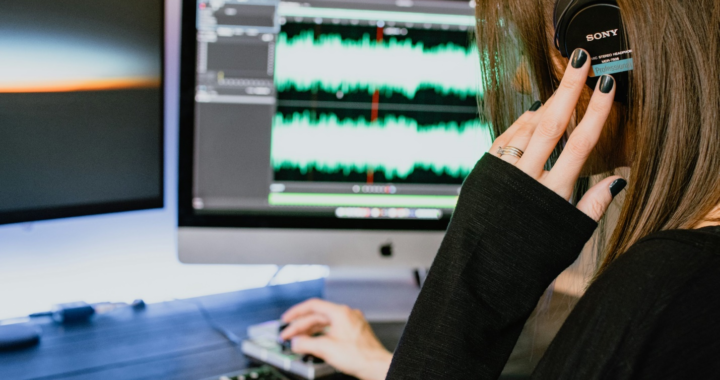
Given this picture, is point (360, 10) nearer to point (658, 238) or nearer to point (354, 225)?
point (354, 225)

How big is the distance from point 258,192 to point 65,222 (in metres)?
0.36

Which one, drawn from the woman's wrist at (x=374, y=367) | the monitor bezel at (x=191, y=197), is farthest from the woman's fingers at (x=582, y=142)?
the monitor bezel at (x=191, y=197)

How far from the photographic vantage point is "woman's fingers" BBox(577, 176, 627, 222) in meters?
0.60

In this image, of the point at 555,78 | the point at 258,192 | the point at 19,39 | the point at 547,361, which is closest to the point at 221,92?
the point at 258,192

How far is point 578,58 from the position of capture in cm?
61

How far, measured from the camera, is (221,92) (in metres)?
1.00

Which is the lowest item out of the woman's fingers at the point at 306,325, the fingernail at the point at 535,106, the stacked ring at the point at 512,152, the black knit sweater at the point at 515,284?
the woman's fingers at the point at 306,325

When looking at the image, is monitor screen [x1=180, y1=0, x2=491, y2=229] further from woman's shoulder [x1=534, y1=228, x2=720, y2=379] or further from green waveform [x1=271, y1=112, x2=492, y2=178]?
woman's shoulder [x1=534, y1=228, x2=720, y2=379]

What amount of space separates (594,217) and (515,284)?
101 mm

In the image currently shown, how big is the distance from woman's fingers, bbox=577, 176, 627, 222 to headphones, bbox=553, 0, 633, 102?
8cm

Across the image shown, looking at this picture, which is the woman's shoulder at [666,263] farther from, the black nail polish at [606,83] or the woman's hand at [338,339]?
the woman's hand at [338,339]

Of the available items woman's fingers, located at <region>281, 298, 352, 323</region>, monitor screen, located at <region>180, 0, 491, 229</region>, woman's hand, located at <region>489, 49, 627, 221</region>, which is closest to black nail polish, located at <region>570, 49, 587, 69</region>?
woman's hand, located at <region>489, 49, 627, 221</region>

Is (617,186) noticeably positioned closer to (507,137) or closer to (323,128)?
(507,137)

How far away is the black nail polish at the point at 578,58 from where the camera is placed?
611 millimetres
